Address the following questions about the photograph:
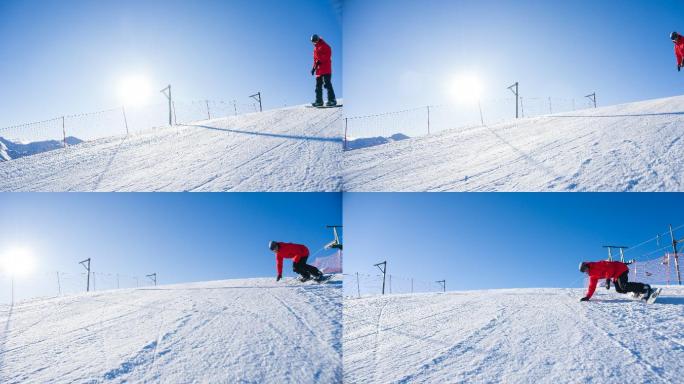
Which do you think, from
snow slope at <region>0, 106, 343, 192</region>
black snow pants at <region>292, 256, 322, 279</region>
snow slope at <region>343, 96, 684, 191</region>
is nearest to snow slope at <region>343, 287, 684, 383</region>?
black snow pants at <region>292, 256, 322, 279</region>

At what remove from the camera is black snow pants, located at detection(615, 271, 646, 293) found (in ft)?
13.5

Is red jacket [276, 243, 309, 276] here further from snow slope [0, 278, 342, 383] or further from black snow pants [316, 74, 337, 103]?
black snow pants [316, 74, 337, 103]

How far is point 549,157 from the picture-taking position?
4.09 metres

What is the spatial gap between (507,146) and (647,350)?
2450 mm

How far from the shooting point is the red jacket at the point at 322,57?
5297 mm

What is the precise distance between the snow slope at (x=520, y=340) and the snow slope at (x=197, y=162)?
1641 millimetres

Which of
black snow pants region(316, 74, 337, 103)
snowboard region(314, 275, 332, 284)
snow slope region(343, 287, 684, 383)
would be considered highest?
black snow pants region(316, 74, 337, 103)

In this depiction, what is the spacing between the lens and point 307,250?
16.9ft

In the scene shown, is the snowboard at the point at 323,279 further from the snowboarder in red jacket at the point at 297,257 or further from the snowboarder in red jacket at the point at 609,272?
the snowboarder in red jacket at the point at 609,272

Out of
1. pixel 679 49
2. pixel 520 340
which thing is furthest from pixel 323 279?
pixel 679 49

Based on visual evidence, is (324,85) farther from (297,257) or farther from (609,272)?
(609,272)

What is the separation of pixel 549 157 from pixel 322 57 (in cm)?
299

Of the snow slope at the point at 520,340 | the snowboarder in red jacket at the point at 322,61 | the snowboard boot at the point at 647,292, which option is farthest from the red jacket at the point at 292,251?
the snowboard boot at the point at 647,292

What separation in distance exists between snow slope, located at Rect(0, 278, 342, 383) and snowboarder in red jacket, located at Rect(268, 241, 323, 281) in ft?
1.31
